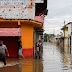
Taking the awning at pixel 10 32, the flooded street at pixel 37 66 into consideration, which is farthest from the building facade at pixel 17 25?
the flooded street at pixel 37 66

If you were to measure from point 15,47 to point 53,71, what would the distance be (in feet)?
23.9

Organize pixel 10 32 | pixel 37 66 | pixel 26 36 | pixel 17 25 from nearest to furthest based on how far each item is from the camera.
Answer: pixel 37 66, pixel 10 32, pixel 17 25, pixel 26 36

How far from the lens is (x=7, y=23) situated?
1548 centimetres

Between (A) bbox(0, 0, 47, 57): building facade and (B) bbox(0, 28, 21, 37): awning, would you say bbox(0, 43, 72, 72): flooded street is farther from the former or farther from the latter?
(A) bbox(0, 0, 47, 57): building facade

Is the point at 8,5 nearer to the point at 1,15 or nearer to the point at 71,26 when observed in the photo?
the point at 1,15

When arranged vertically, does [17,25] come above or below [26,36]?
above

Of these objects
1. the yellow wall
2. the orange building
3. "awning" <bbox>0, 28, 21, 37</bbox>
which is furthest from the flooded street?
the yellow wall

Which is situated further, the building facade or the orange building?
the orange building

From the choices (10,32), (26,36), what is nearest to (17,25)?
(10,32)

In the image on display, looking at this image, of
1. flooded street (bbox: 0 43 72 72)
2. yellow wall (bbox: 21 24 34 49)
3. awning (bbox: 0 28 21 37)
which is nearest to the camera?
flooded street (bbox: 0 43 72 72)

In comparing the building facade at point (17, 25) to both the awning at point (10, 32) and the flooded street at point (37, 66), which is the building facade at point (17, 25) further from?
the flooded street at point (37, 66)

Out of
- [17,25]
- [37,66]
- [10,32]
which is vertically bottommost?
[37,66]

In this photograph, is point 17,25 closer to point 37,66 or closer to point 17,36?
point 17,36

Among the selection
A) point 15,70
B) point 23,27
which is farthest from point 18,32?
point 15,70
